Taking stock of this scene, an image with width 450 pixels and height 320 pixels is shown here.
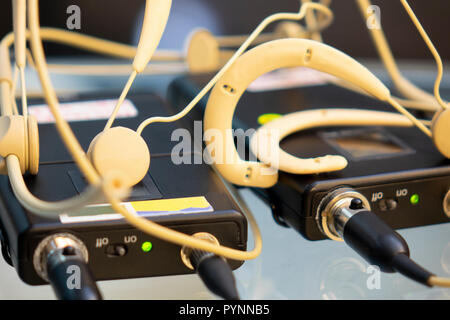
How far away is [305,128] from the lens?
0.83 meters

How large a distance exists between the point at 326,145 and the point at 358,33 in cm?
75

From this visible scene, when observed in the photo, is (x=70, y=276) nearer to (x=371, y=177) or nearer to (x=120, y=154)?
(x=120, y=154)

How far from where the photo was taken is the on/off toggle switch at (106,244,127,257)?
1.97ft

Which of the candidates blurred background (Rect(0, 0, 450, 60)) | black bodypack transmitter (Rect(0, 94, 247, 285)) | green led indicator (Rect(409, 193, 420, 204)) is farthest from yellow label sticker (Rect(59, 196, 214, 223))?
blurred background (Rect(0, 0, 450, 60))

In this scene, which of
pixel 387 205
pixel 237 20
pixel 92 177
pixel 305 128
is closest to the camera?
pixel 92 177

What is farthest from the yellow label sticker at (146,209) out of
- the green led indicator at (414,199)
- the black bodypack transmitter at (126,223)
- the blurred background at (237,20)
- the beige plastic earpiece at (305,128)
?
the blurred background at (237,20)

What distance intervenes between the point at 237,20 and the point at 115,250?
0.91 metres

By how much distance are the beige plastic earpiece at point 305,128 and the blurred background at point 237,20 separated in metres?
0.61

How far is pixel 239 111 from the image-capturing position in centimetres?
89

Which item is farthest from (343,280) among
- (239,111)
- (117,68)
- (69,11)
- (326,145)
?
(69,11)

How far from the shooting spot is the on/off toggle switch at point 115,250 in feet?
1.97

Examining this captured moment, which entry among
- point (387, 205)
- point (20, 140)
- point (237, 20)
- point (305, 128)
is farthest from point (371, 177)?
point (237, 20)

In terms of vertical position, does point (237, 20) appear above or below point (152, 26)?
below
